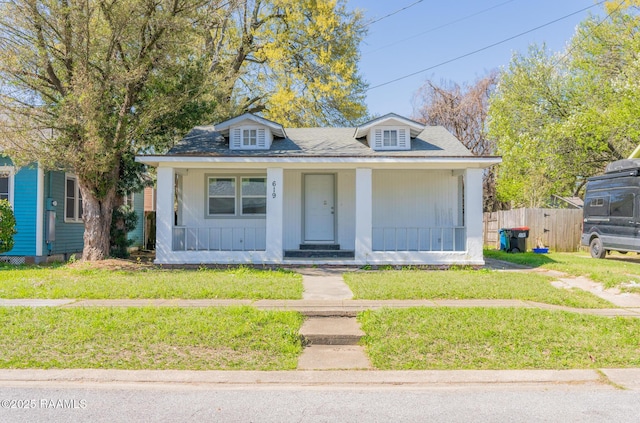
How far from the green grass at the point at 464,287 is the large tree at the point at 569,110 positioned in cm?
1254

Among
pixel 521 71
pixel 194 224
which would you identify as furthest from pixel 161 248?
pixel 521 71

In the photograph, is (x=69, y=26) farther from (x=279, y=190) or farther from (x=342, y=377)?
(x=342, y=377)

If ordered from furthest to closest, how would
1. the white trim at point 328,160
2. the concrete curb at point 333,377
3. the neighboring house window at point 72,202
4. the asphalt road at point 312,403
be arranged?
the neighboring house window at point 72,202 → the white trim at point 328,160 → the concrete curb at point 333,377 → the asphalt road at point 312,403

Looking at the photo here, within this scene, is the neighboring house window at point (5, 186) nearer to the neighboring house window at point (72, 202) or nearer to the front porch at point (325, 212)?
the neighboring house window at point (72, 202)

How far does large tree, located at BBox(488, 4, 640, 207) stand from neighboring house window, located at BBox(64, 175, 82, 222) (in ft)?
61.6

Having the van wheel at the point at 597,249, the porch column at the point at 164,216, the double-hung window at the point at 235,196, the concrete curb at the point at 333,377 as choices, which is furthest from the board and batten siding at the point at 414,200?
the concrete curb at the point at 333,377

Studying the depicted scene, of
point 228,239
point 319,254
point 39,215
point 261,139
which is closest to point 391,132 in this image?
A: point 261,139

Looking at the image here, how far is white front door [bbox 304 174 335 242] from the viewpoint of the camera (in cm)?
1408

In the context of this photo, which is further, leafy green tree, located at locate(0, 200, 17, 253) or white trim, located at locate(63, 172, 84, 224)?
white trim, located at locate(63, 172, 84, 224)

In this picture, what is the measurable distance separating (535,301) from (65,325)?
7.17 m

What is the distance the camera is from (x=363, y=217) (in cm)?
1219

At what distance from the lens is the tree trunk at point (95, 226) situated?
1232 centimetres

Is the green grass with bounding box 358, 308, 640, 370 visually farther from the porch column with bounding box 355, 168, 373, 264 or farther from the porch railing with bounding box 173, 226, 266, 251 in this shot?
the porch railing with bounding box 173, 226, 266, 251

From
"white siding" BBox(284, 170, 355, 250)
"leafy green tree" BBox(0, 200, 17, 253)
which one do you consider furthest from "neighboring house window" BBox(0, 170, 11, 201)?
"white siding" BBox(284, 170, 355, 250)
